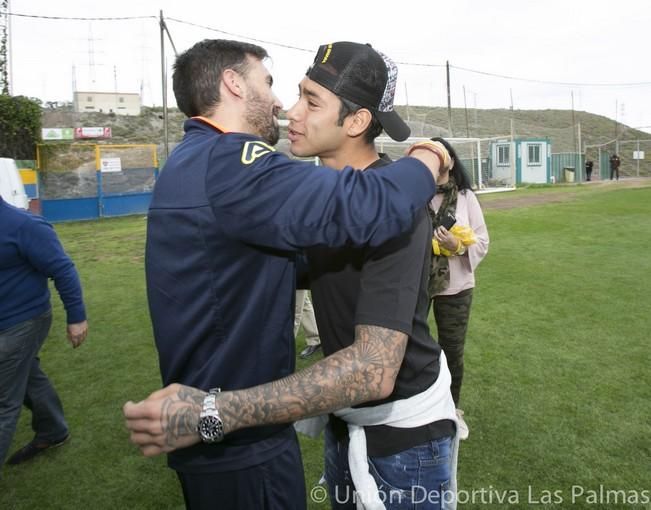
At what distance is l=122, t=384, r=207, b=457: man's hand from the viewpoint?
136cm

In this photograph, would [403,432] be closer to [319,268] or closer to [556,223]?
[319,268]

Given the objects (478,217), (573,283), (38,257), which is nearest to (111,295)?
(38,257)

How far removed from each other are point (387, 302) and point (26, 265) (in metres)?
2.87

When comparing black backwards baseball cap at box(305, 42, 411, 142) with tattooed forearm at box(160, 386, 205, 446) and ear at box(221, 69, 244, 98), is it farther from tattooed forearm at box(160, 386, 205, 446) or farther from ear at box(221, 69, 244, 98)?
tattooed forearm at box(160, 386, 205, 446)

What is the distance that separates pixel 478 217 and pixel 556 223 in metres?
11.4

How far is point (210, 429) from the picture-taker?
1.38 metres

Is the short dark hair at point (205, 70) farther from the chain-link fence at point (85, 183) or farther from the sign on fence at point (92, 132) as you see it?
the sign on fence at point (92, 132)

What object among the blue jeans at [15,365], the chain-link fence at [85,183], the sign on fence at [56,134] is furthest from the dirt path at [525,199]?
the sign on fence at [56,134]

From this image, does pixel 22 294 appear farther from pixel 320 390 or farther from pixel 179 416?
pixel 320 390

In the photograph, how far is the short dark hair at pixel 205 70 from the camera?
186 cm

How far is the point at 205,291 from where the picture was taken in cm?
158

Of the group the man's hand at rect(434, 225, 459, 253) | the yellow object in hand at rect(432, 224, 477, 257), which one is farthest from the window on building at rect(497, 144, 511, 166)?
the man's hand at rect(434, 225, 459, 253)

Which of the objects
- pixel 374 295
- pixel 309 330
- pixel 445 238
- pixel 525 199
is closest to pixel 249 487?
pixel 374 295

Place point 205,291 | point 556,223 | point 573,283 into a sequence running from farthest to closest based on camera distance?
1. point 556,223
2. point 573,283
3. point 205,291
